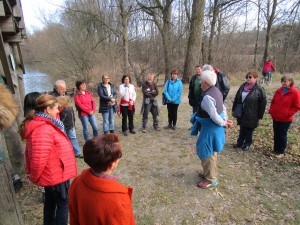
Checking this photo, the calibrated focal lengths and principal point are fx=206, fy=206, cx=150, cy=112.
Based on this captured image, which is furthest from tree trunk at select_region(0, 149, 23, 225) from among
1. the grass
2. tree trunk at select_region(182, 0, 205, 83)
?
tree trunk at select_region(182, 0, 205, 83)

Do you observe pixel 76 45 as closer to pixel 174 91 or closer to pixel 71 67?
pixel 71 67

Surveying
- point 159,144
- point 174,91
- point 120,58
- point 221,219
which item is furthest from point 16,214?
point 120,58

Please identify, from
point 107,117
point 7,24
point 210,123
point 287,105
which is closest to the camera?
point 210,123

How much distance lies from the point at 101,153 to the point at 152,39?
16873 millimetres

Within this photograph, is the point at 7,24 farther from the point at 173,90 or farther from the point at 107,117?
the point at 173,90

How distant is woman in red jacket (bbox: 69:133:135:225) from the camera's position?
1.38 metres

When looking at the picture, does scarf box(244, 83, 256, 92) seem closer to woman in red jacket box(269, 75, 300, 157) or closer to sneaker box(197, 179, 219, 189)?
woman in red jacket box(269, 75, 300, 157)

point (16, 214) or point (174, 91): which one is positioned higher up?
point (174, 91)

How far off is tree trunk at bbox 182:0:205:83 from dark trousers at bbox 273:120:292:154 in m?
8.44

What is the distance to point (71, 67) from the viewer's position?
1594cm

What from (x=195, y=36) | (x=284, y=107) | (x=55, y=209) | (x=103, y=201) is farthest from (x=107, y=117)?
(x=195, y=36)

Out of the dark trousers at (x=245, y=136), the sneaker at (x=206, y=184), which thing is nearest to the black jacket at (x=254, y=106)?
the dark trousers at (x=245, y=136)

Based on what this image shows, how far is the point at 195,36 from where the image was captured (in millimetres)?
11578

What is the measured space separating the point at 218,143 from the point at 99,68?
1327 cm
